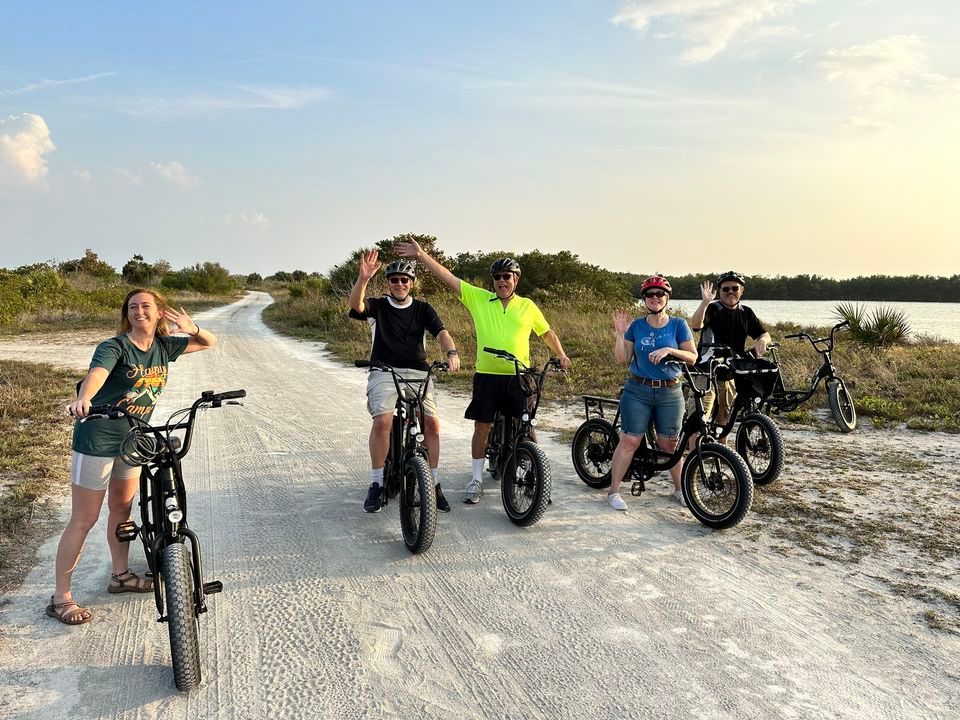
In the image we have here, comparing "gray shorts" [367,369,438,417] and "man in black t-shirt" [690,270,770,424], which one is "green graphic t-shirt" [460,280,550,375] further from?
"man in black t-shirt" [690,270,770,424]

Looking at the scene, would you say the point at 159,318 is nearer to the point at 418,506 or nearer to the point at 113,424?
the point at 113,424

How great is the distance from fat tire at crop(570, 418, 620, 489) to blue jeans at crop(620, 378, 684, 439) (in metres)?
0.64

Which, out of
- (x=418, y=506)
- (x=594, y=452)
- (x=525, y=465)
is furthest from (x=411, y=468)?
(x=594, y=452)

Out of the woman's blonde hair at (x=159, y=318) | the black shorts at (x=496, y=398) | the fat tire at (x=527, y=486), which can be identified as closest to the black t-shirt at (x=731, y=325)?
the black shorts at (x=496, y=398)

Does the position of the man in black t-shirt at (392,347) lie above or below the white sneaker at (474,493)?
above

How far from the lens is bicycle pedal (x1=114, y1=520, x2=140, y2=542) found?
3548mm

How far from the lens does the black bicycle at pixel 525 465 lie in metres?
4.86

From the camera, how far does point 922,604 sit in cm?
387

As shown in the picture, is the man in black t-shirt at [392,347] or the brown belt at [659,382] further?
the brown belt at [659,382]

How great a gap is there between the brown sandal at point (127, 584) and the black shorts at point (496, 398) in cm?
256

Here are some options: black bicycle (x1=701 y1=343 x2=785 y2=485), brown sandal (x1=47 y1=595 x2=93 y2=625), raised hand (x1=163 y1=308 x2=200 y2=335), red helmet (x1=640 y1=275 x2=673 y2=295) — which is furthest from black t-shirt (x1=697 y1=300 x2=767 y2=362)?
brown sandal (x1=47 y1=595 x2=93 y2=625)

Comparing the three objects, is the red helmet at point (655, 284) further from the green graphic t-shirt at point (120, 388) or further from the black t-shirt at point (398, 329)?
the green graphic t-shirt at point (120, 388)

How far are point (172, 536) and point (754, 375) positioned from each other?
17.2 feet

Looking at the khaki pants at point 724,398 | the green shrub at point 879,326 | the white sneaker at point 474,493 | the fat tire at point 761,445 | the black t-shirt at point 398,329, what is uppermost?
the green shrub at point 879,326
